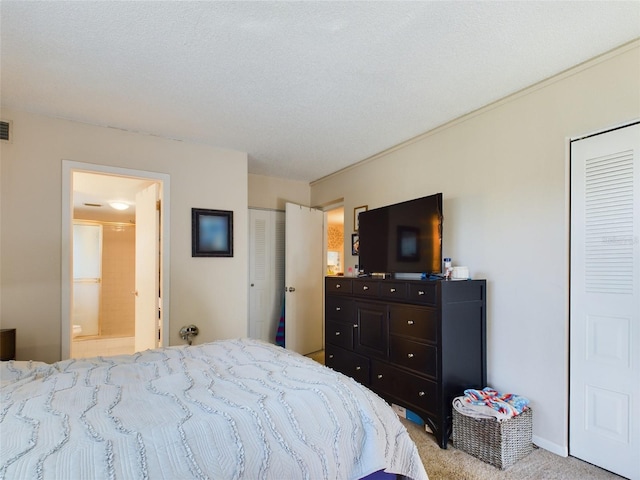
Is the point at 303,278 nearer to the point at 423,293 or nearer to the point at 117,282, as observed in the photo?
the point at 423,293

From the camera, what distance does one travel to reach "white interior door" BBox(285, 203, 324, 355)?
14.8 feet

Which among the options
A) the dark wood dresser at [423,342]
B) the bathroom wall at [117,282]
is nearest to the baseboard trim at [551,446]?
the dark wood dresser at [423,342]

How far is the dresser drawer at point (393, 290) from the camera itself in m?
2.66

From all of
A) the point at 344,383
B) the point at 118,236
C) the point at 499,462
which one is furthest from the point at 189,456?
the point at 118,236

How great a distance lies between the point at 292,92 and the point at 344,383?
1.96m

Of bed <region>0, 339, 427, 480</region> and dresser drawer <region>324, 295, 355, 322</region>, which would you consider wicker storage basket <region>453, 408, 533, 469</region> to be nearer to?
bed <region>0, 339, 427, 480</region>

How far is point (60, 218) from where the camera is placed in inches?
111

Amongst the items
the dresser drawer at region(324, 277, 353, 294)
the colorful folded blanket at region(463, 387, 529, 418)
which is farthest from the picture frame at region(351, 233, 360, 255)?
the colorful folded blanket at region(463, 387, 529, 418)

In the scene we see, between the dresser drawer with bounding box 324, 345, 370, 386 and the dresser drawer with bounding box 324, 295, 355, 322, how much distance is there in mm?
319

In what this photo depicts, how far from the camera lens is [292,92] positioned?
95.2 inches

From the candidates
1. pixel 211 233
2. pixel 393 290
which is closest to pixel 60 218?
pixel 211 233

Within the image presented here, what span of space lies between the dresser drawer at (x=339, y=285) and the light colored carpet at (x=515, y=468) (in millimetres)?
1477

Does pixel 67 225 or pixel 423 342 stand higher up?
pixel 67 225

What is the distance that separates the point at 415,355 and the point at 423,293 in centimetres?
48
